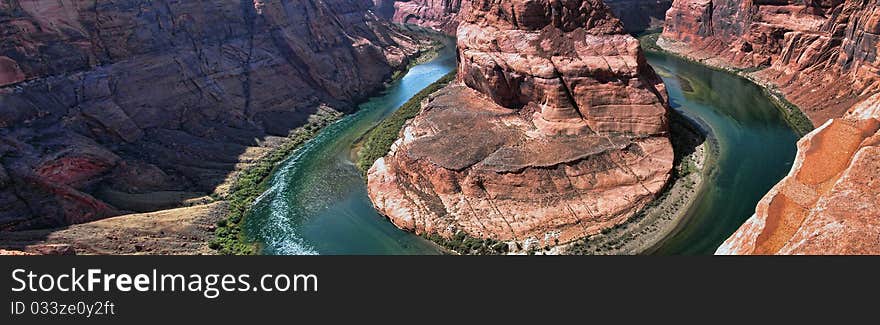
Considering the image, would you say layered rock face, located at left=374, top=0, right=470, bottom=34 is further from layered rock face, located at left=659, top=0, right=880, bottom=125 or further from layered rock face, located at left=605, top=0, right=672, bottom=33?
layered rock face, located at left=659, top=0, right=880, bottom=125

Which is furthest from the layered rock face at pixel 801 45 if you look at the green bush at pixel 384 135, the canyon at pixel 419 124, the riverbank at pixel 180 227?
the riverbank at pixel 180 227

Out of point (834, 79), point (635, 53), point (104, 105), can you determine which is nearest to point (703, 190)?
point (635, 53)

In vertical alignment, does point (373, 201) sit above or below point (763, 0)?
below

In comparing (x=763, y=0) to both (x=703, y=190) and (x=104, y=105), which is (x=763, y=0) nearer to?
(x=703, y=190)

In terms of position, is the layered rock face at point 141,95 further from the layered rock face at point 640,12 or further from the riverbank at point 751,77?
the layered rock face at point 640,12

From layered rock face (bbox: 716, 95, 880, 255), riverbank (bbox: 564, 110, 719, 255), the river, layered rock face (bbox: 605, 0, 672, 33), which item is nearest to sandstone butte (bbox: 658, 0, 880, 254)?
layered rock face (bbox: 716, 95, 880, 255)
